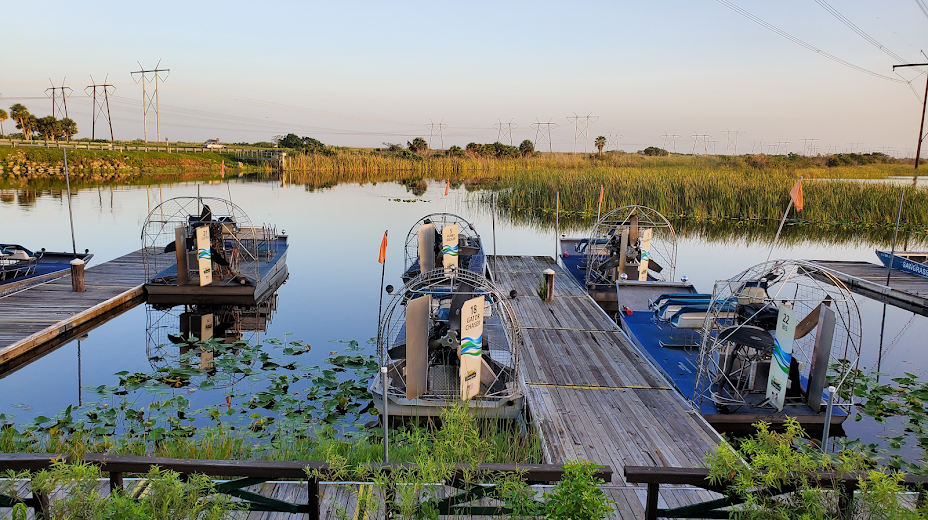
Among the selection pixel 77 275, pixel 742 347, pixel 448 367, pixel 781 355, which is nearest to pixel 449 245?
pixel 448 367

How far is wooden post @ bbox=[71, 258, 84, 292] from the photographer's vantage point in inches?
506

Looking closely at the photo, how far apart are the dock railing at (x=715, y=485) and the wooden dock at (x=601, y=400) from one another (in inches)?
65.5

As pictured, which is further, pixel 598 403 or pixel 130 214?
pixel 130 214

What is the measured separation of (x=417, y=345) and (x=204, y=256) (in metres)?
8.59

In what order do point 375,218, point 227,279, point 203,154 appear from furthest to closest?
1. point 203,154
2. point 375,218
3. point 227,279

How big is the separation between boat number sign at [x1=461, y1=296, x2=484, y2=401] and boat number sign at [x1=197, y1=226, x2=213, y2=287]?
28.7 ft

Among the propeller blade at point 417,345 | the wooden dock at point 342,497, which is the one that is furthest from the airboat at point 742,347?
the propeller blade at point 417,345

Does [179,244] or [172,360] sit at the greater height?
[179,244]

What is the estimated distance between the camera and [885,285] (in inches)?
638

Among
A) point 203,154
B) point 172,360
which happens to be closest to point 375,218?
point 172,360

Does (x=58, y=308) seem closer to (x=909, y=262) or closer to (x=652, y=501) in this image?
(x=652, y=501)

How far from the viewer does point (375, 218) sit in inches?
1178

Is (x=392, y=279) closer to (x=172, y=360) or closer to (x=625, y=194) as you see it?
(x=172, y=360)

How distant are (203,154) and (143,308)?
5447cm
